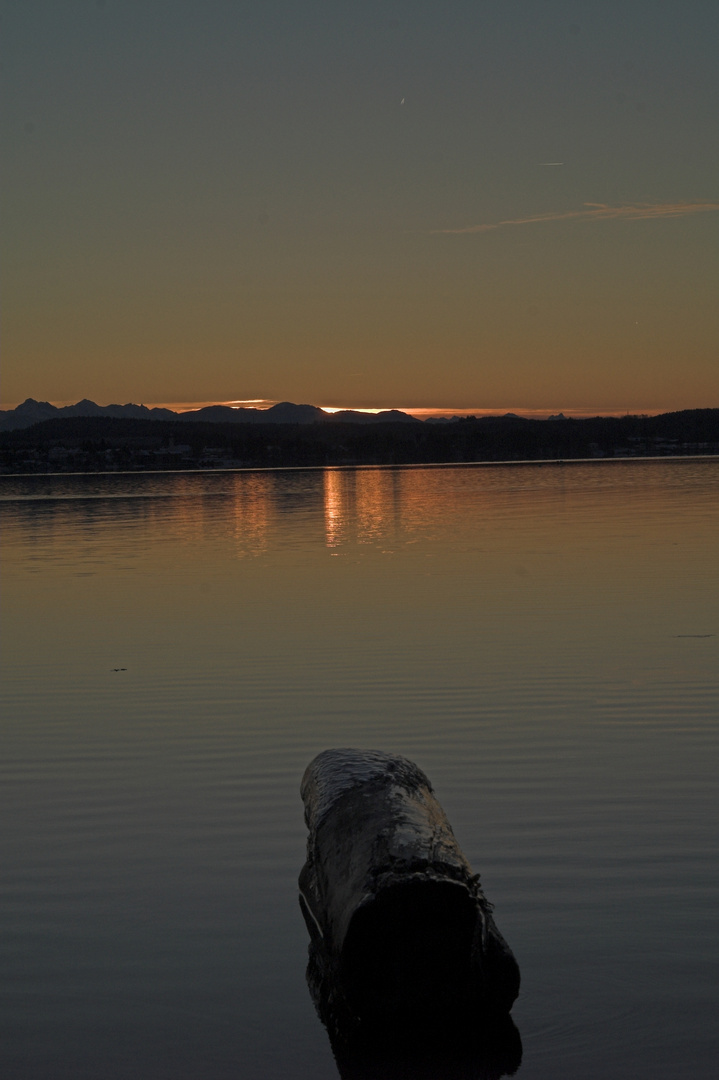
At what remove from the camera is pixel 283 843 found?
9.66 m

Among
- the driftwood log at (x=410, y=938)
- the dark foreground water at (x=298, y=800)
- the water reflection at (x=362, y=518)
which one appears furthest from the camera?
the water reflection at (x=362, y=518)

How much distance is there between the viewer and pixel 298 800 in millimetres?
10805

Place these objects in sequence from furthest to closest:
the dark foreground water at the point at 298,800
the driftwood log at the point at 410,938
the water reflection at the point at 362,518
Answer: the water reflection at the point at 362,518 < the dark foreground water at the point at 298,800 < the driftwood log at the point at 410,938

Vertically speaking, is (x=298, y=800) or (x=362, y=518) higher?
(x=298, y=800)

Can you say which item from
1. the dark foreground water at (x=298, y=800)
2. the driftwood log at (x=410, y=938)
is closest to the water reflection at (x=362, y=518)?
the dark foreground water at (x=298, y=800)

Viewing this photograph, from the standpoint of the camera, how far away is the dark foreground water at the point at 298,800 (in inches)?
266

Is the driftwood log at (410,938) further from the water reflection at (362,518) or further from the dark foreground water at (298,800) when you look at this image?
the water reflection at (362,518)

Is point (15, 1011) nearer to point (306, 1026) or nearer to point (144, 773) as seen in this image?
point (306, 1026)

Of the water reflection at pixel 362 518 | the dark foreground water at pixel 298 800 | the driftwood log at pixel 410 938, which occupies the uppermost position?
the driftwood log at pixel 410 938

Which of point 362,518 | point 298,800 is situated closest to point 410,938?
point 298,800

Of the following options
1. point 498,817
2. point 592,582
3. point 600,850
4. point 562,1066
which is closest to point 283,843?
point 498,817

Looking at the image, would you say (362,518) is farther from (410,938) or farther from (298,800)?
(410,938)

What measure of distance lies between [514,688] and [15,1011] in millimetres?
9386

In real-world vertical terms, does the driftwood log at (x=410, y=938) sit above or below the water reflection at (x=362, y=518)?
above
